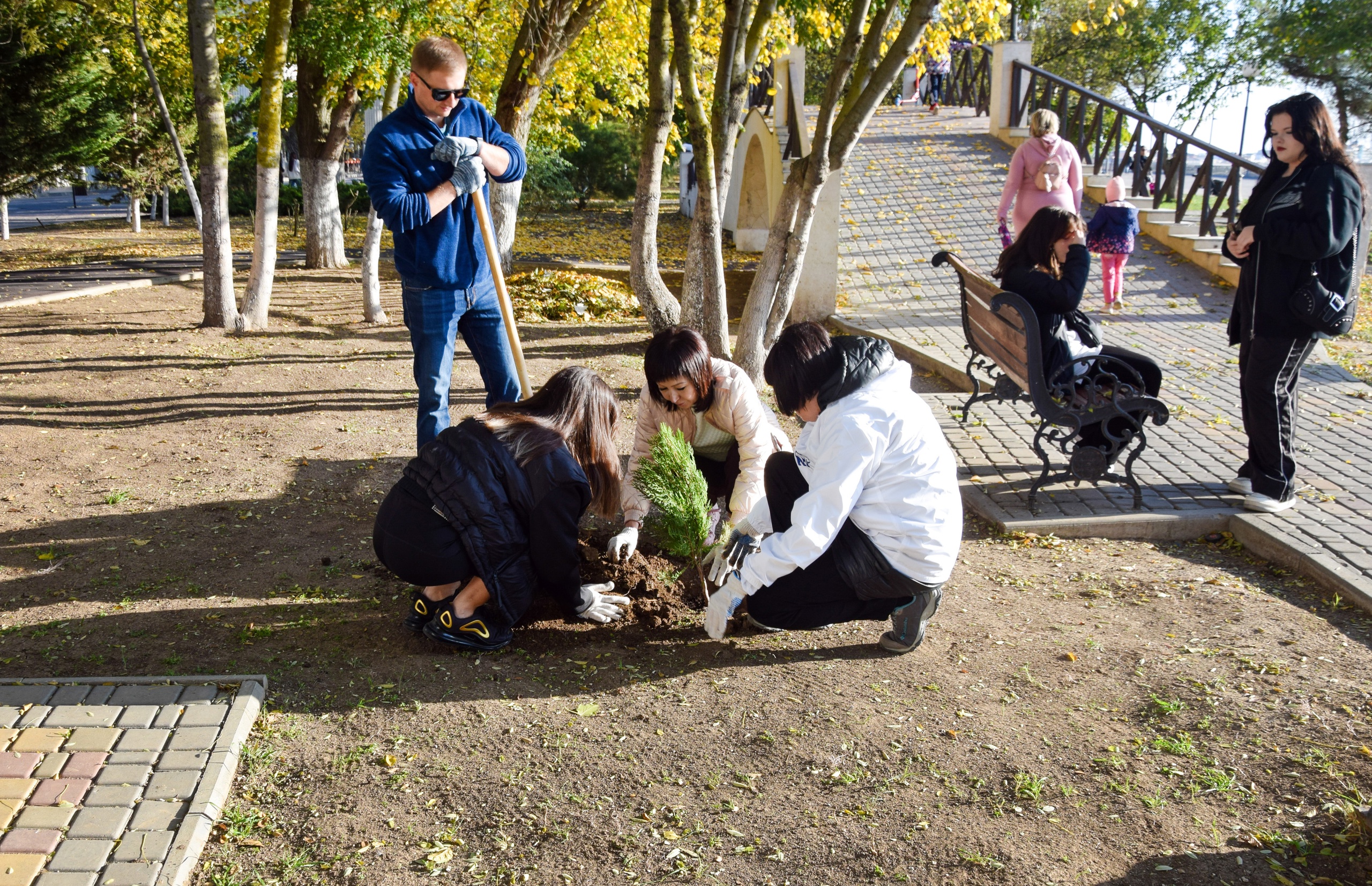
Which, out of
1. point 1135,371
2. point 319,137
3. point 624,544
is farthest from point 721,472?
point 319,137

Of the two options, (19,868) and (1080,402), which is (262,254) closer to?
(1080,402)

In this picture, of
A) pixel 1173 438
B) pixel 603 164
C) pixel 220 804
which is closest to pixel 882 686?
pixel 220 804

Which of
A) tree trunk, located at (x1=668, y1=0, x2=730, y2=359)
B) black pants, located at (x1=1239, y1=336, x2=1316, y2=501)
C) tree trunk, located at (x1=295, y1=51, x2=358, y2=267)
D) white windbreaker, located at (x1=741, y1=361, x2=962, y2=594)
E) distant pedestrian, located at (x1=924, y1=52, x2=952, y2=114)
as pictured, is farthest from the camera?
distant pedestrian, located at (x1=924, y1=52, x2=952, y2=114)

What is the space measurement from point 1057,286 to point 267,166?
7.35 metres

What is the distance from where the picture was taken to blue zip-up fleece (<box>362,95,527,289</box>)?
4.19 m

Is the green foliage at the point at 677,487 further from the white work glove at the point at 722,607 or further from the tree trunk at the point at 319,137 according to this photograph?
the tree trunk at the point at 319,137

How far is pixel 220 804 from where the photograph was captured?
2.71 metres

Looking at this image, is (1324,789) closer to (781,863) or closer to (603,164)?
(781,863)

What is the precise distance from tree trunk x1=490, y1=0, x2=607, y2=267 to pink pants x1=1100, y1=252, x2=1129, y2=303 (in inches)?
223

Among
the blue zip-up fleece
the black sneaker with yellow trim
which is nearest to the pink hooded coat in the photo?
the blue zip-up fleece

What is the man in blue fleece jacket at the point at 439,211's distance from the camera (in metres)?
4.21

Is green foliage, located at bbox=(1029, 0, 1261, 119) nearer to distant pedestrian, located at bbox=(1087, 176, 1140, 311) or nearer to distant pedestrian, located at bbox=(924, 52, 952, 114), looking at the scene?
distant pedestrian, located at bbox=(924, 52, 952, 114)

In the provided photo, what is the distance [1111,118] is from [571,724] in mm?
34327

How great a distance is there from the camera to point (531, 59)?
33.6ft
